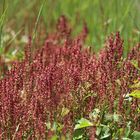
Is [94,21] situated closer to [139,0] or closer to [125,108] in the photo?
[139,0]

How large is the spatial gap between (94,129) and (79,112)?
0.34 m

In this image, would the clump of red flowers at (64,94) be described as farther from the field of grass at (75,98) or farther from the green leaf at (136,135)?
the green leaf at (136,135)

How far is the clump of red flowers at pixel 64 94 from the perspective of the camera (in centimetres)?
272

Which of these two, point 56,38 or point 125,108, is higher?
point 56,38

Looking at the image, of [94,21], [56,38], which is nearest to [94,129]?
[56,38]

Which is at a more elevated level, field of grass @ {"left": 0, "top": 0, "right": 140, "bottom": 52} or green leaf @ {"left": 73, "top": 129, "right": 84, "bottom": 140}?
field of grass @ {"left": 0, "top": 0, "right": 140, "bottom": 52}

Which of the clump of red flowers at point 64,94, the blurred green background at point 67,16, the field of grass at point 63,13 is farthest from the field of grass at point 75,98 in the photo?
the field of grass at point 63,13

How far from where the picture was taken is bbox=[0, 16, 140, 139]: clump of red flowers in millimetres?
2725

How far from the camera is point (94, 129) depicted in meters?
2.54

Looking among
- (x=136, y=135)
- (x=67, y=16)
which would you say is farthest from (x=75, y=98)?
(x=67, y=16)

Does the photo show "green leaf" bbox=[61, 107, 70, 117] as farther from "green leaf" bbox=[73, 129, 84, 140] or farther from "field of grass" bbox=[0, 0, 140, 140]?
"green leaf" bbox=[73, 129, 84, 140]

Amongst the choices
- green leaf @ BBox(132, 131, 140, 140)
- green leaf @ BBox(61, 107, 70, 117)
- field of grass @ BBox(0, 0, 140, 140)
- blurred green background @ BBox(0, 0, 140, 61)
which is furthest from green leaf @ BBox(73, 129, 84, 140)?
blurred green background @ BBox(0, 0, 140, 61)

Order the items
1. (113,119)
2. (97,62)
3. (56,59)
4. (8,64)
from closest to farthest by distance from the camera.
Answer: (113,119), (97,62), (56,59), (8,64)

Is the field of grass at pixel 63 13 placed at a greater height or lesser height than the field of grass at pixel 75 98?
greater
